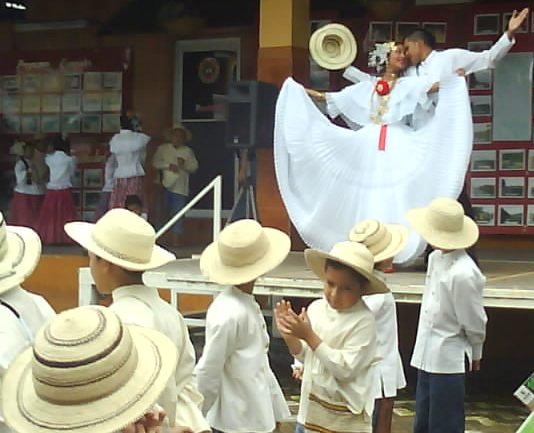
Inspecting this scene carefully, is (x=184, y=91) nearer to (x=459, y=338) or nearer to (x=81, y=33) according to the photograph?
(x=81, y=33)

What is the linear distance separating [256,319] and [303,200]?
4.12m

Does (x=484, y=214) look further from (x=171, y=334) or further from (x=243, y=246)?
(x=171, y=334)

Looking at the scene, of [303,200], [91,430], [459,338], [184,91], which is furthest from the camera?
[184,91]

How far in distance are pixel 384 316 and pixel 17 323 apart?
3152 millimetres

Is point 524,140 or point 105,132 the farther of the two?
point 105,132

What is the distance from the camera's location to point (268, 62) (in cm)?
1019

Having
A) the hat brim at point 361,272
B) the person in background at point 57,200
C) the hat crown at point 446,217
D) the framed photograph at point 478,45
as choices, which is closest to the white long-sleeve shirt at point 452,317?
the hat crown at point 446,217

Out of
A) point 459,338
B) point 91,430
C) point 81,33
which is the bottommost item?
point 459,338

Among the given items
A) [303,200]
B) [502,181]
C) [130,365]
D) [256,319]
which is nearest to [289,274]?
[303,200]

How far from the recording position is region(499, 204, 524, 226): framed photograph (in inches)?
450

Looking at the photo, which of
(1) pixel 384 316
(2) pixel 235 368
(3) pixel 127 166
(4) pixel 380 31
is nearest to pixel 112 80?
(3) pixel 127 166

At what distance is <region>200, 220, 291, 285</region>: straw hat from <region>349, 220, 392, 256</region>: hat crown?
932 mm

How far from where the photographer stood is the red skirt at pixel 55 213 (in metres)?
13.0

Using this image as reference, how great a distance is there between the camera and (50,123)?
1450 cm
